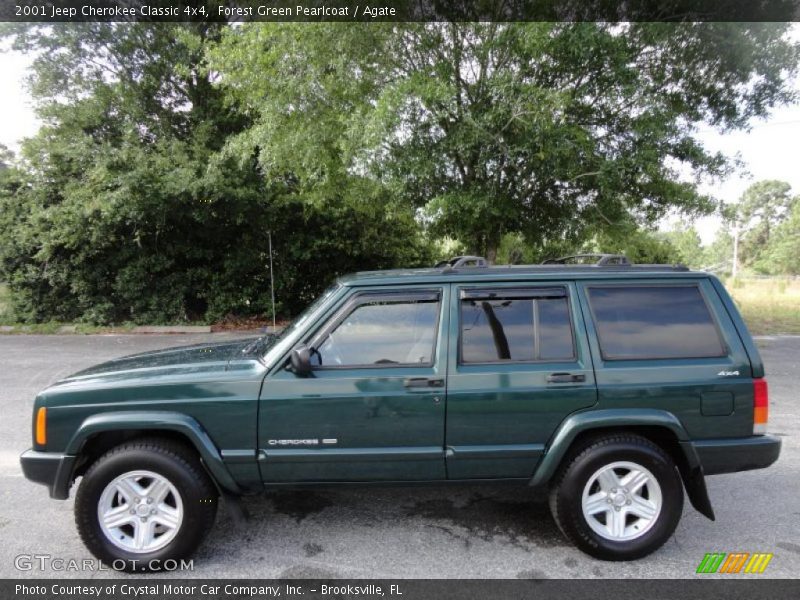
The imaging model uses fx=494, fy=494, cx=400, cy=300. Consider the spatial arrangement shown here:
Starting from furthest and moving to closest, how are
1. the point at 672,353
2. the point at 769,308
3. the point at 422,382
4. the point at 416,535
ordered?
the point at 769,308 < the point at 416,535 < the point at 672,353 < the point at 422,382

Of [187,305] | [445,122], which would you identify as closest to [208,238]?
[187,305]

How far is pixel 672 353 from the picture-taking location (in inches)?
119

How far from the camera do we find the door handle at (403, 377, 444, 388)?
288cm

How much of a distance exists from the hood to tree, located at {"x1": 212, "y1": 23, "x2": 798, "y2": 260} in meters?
4.66

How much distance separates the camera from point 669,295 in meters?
3.10

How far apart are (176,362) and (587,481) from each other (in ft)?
8.74

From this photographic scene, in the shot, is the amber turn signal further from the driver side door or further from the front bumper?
the driver side door

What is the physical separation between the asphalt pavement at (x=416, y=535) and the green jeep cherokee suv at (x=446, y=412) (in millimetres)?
209

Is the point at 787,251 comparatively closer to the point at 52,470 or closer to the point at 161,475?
the point at 161,475

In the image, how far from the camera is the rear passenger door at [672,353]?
2.92 meters

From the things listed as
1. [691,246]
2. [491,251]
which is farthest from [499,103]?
[691,246]

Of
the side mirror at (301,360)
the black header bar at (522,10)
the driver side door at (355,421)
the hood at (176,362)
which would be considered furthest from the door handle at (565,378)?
the black header bar at (522,10)

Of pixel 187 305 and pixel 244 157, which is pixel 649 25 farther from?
pixel 187 305

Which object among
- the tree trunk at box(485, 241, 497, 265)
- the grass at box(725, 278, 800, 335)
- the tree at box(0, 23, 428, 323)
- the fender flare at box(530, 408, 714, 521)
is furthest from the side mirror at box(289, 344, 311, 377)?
the grass at box(725, 278, 800, 335)
